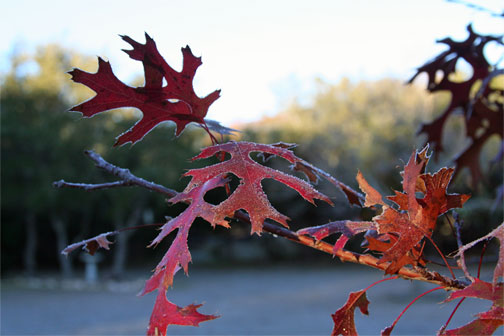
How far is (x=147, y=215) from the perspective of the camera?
1290 centimetres

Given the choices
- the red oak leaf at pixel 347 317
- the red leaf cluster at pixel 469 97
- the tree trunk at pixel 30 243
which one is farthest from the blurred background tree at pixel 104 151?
the red oak leaf at pixel 347 317

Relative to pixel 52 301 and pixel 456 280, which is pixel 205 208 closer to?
pixel 456 280

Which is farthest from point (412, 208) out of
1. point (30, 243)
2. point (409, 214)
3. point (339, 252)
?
point (30, 243)

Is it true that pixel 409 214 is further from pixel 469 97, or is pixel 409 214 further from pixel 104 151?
pixel 104 151

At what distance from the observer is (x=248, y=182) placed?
63 cm

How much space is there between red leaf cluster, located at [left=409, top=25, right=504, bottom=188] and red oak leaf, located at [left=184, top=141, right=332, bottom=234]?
1.03m

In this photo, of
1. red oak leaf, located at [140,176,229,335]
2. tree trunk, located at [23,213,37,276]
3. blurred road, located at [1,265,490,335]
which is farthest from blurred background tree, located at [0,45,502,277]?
red oak leaf, located at [140,176,229,335]

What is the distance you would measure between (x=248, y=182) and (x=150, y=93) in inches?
8.5

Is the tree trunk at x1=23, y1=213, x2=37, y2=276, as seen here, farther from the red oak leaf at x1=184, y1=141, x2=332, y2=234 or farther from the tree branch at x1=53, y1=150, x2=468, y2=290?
the red oak leaf at x1=184, y1=141, x2=332, y2=234

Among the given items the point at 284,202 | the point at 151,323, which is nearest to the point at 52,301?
the point at 284,202

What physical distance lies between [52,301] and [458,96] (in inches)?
378

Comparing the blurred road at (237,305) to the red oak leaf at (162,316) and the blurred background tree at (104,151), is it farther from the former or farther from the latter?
the red oak leaf at (162,316)

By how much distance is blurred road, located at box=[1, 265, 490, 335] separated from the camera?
7496mm

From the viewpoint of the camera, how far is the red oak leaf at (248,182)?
604 mm
